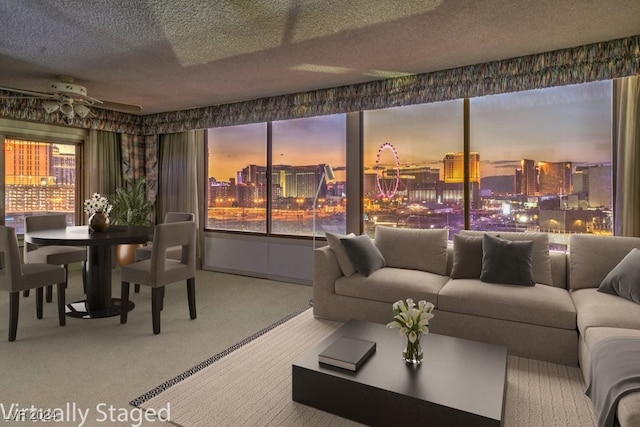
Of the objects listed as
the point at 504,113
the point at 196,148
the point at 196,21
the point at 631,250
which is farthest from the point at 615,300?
the point at 196,148

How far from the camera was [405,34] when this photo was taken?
10.1 ft

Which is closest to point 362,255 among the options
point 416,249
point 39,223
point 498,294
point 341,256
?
point 341,256

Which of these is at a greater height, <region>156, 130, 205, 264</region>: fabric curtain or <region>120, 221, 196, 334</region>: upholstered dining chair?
<region>156, 130, 205, 264</region>: fabric curtain

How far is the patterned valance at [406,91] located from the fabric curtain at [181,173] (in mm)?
223

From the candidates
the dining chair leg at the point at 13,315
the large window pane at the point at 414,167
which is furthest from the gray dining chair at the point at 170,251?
the large window pane at the point at 414,167

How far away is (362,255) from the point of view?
3.57 metres

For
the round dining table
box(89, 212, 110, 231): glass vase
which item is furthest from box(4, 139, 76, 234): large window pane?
box(89, 212, 110, 231): glass vase

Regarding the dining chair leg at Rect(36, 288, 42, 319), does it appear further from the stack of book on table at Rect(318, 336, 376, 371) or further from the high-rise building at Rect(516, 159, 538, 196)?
the high-rise building at Rect(516, 159, 538, 196)

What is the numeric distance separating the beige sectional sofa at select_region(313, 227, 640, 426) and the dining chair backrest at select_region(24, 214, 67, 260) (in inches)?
123

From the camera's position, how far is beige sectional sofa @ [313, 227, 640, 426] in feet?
8.70

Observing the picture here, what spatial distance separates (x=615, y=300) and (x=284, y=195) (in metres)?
3.97

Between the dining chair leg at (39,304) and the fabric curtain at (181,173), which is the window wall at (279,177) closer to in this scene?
the fabric curtain at (181,173)

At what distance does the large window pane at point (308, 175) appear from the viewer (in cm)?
506

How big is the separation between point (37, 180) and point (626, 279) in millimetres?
6905
